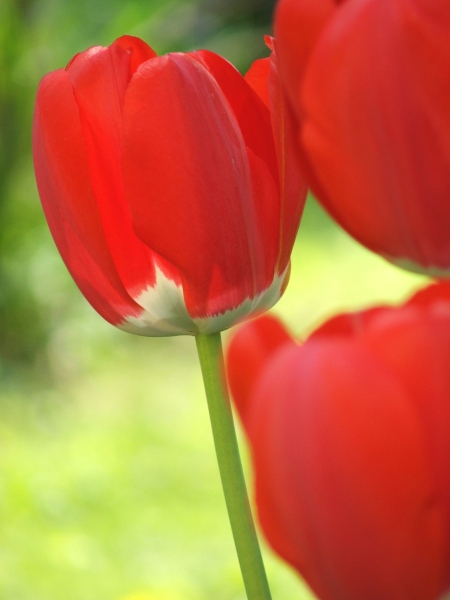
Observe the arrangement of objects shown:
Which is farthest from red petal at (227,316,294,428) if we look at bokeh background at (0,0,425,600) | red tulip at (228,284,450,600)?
bokeh background at (0,0,425,600)

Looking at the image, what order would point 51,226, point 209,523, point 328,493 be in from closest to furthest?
point 328,493, point 51,226, point 209,523

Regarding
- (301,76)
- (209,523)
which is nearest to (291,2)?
(301,76)

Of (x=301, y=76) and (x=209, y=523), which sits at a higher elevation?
(x=301, y=76)

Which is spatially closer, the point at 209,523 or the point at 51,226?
the point at 51,226

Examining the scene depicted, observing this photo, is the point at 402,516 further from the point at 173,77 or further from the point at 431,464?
the point at 173,77

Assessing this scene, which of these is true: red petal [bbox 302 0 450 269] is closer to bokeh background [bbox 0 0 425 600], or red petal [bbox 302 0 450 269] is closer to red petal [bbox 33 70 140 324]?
red petal [bbox 33 70 140 324]

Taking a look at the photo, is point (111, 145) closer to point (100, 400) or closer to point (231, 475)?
point (231, 475)

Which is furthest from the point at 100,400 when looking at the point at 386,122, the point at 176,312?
the point at 386,122
